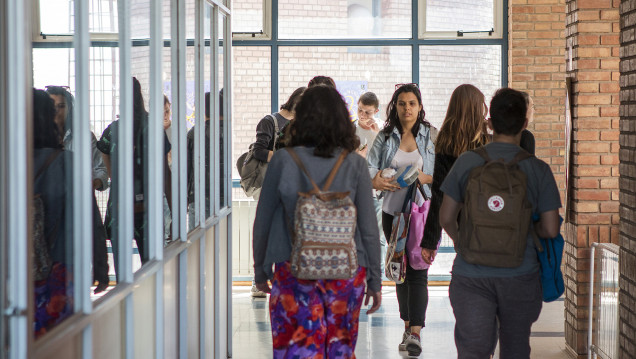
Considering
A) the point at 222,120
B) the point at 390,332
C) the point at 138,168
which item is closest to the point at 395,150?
the point at 222,120

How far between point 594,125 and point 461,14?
12.4 ft

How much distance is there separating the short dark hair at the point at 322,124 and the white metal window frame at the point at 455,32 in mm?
5670

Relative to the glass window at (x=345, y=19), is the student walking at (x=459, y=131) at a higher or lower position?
lower

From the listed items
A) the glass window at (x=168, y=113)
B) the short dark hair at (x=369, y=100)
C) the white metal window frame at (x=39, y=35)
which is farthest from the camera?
the short dark hair at (x=369, y=100)

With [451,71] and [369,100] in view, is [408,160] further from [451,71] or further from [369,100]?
[451,71]

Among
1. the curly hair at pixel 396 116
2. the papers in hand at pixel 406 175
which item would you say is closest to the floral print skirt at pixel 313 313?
the papers in hand at pixel 406 175

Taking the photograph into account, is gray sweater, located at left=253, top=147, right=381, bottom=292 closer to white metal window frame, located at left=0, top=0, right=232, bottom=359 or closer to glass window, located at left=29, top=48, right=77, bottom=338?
white metal window frame, located at left=0, top=0, right=232, bottom=359

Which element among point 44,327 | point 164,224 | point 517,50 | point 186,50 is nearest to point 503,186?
point 164,224

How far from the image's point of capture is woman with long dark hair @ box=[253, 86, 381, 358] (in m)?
3.45

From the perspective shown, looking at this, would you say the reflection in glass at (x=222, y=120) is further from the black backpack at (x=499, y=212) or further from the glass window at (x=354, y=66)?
the glass window at (x=354, y=66)

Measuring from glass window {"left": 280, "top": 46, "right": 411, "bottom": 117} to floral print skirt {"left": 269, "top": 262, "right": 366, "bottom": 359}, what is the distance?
5.68 m

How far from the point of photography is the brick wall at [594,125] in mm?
5348

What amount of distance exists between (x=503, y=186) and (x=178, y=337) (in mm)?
1691

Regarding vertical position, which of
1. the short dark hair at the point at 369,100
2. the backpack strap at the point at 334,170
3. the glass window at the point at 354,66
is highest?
the glass window at the point at 354,66
